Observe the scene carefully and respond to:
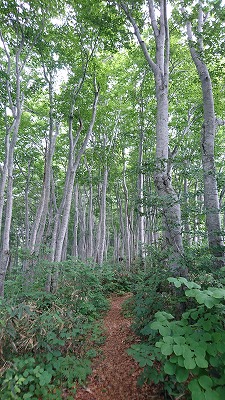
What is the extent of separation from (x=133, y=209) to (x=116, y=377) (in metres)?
3.81

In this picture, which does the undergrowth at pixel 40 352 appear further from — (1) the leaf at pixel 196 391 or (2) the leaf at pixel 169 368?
(1) the leaf at pixel 196 391

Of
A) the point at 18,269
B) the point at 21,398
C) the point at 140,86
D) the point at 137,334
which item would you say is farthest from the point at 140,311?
the point at 140,86

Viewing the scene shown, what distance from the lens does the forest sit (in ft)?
7.84

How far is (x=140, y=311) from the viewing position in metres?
3.79

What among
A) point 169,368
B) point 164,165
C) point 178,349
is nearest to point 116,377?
point 169,368

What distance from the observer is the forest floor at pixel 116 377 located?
8.80ft

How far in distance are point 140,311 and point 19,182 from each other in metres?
15.4

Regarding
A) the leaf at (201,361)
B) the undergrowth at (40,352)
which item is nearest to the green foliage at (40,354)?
the undergrowth at (40,352)

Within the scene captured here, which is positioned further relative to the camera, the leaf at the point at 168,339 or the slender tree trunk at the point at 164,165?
the slender tree trunk at the point at 164,165

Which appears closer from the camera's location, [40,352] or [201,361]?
[201,361]

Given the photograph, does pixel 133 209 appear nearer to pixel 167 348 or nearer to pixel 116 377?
pixel 116 377

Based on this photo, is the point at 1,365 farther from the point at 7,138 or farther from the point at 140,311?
the point at 7,138

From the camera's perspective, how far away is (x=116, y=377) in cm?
307

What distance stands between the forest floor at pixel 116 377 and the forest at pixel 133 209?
0.34 feet
